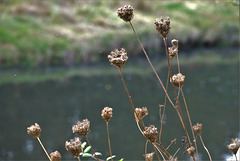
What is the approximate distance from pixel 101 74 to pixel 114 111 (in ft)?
14.3

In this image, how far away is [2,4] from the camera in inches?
666

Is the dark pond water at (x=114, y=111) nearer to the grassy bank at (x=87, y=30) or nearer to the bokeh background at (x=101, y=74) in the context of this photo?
the bokeh background at (x=101, y=74)

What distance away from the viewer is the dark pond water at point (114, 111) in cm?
485

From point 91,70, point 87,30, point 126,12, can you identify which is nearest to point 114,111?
point 91,70

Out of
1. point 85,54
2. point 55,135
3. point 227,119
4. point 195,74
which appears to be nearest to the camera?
point 55,135

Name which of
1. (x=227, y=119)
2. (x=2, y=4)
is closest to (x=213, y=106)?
(x=227, y=119)

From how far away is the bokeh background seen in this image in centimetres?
521

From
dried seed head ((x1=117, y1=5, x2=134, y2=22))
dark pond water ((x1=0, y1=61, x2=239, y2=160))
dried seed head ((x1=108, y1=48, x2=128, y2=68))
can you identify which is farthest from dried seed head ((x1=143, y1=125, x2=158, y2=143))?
dark pond water ((x1=0, y1=61, x2=239, y2=160))

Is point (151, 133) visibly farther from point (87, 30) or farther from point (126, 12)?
point (87, 30)

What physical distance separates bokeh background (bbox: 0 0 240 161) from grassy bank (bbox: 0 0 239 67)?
4 centimetres

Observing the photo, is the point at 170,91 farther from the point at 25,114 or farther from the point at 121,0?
the point at 121,0

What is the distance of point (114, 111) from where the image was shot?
6.42m

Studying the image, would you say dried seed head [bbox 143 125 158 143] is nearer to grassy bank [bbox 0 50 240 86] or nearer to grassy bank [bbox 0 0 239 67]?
grassy bank [bbox 0 50 240 86]

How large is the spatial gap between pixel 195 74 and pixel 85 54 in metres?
5.07
